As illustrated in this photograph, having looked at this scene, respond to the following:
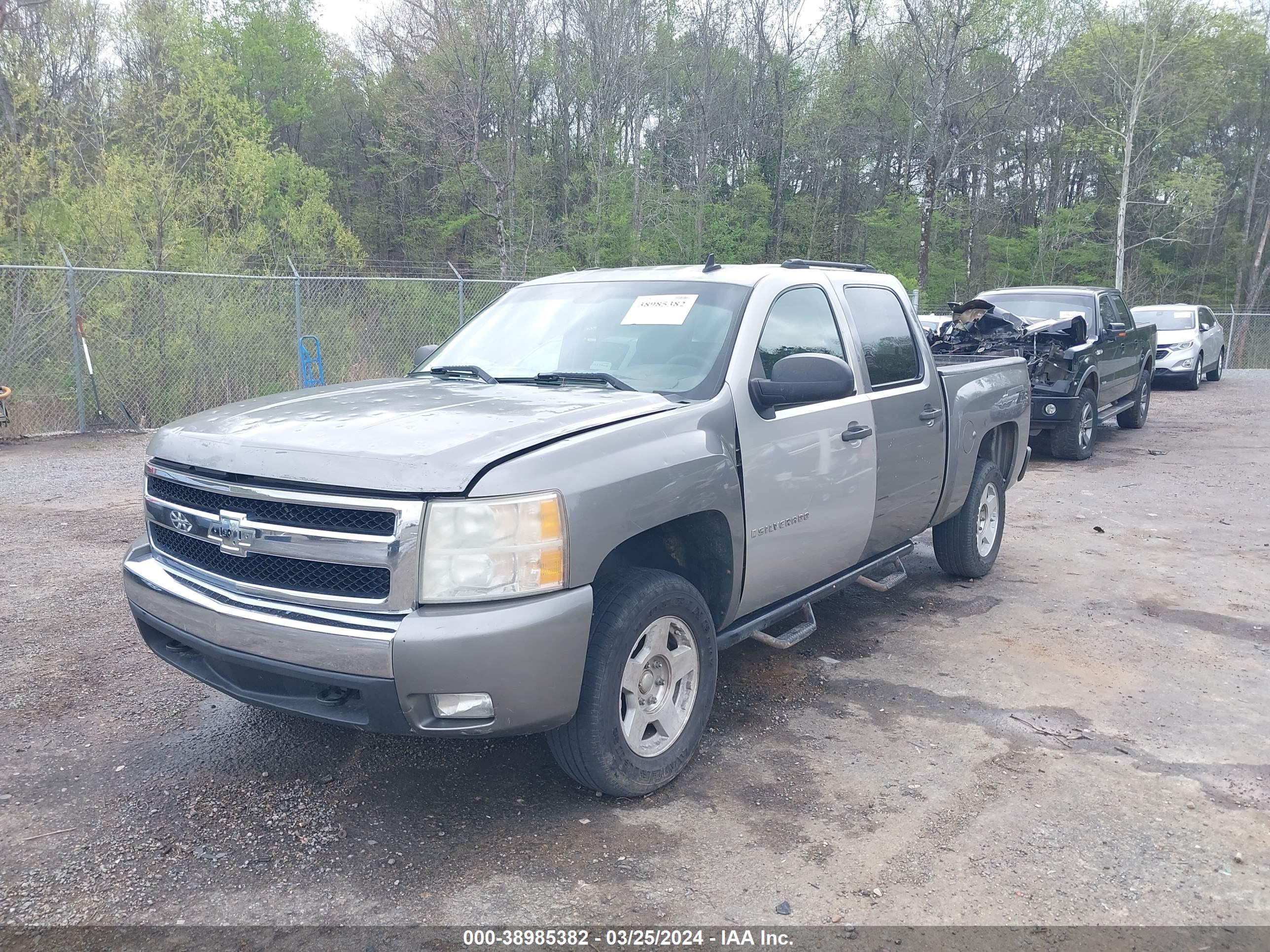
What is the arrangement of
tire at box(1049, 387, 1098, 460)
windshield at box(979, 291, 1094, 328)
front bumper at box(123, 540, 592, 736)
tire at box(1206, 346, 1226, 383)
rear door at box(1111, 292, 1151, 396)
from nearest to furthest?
front bumper at box(123, 540, 592, 736) → tire at box(1049, 387, 1098, 460) → windshield at box(979, 291, 1094, 328) → rear door at box(1111, 292, 1151, 396) → tire at box(1206, 346, 1226, 383)

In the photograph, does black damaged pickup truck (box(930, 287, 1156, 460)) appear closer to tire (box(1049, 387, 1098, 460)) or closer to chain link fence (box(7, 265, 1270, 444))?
tire (box(1049, 387, 1098, 460))

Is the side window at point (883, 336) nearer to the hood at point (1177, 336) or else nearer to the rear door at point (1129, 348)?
the rear door at point (1129, 348)

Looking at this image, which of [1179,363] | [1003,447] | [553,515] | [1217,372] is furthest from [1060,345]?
[1217,372]

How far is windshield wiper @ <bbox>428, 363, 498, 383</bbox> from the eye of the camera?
4137 millimetres

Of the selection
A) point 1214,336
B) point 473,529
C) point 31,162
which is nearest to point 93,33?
point 31,162

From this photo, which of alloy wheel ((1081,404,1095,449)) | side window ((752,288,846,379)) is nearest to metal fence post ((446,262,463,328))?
alloy wheel ((1081,404,1095,449))

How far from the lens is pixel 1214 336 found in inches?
829

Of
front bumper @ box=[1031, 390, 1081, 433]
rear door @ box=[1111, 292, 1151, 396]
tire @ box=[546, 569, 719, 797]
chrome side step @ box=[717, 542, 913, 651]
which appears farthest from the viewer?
rear door @ box=[1111, 292, 1151, 396]

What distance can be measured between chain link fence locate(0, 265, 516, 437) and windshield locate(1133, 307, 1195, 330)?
1474cm

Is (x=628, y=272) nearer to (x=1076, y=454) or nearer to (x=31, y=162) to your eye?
(x=1076, y=454)

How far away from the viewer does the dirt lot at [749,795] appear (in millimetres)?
2742

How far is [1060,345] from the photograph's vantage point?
10727mm

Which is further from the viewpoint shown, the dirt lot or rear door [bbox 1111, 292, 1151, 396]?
rear door [bbox 1111, 292, 1151, 396]

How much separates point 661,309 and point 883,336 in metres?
1.48
